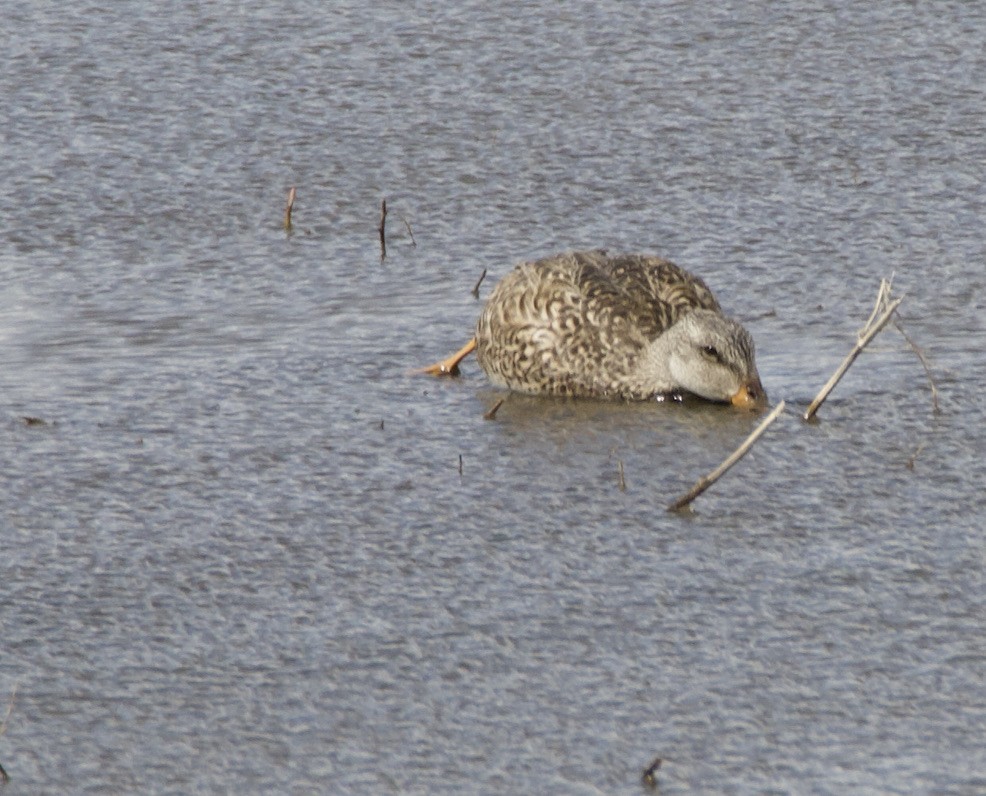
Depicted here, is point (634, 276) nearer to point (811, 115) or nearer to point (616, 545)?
point (616, 545)

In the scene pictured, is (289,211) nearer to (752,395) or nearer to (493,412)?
(493,412)

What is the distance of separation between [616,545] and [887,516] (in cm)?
84

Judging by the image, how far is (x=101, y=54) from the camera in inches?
421

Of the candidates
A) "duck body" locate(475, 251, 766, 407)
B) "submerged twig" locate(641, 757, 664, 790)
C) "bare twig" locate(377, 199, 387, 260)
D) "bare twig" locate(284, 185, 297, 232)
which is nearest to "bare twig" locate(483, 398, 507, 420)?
"duck body" locate(475, 251, 766, 407)

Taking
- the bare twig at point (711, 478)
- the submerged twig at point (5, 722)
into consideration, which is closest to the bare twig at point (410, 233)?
the bare twig at point (711, 478)

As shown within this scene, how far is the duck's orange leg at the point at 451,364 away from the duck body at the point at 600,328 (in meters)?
0.04

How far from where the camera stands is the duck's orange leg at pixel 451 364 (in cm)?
749

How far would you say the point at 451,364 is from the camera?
7535 millimetres

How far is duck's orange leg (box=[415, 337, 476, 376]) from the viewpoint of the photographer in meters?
7.49

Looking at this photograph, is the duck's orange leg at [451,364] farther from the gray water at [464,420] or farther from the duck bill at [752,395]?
the duck bill at [752,395]

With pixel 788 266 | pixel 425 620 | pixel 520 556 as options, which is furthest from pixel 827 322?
pixel 425 620

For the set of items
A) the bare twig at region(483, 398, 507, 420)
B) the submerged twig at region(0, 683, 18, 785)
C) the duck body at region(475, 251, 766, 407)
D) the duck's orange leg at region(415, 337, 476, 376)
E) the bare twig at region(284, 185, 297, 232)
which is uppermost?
the bare twig at region(284, 185, 297, 232)

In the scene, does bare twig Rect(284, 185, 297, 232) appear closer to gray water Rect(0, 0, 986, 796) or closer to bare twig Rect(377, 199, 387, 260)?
gray water Rect(0, 0, 986, 796)

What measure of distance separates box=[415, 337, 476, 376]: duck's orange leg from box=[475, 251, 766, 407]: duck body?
44mm
